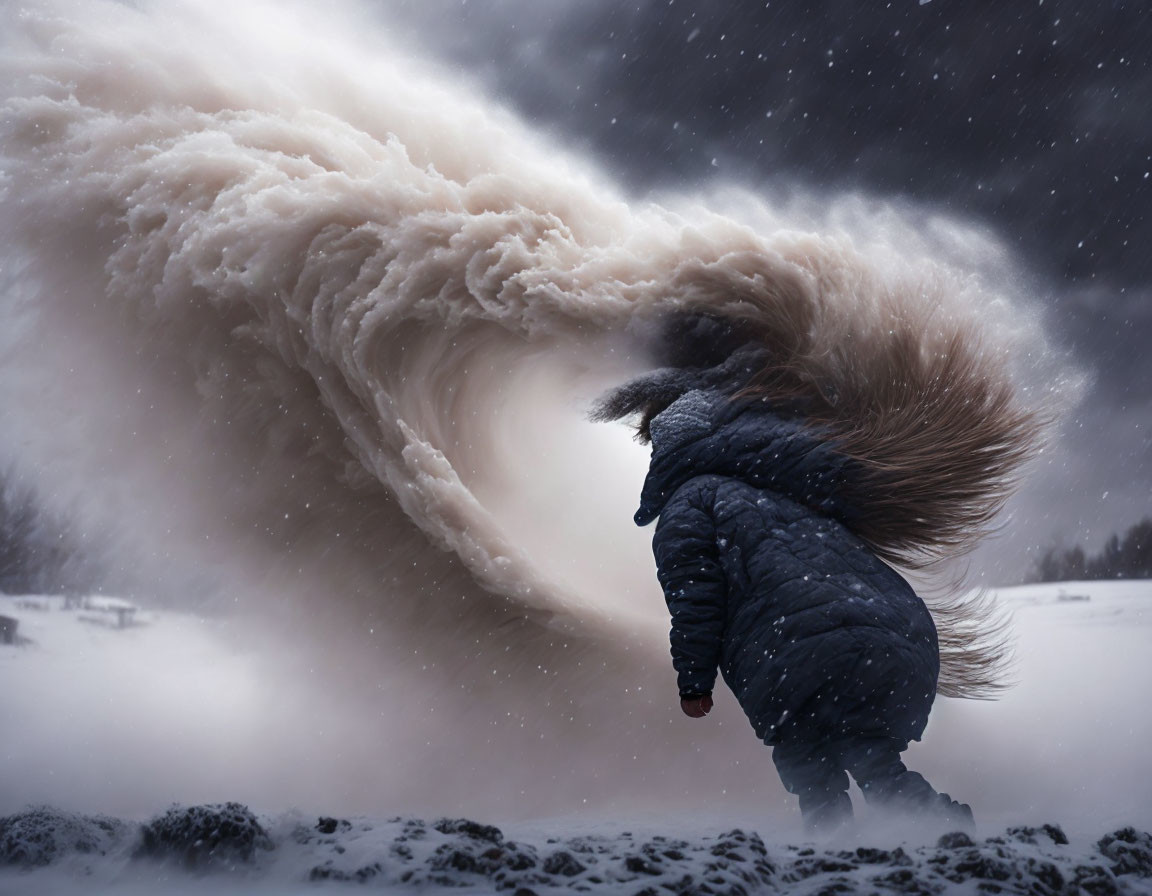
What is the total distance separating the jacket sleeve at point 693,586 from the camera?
343cm

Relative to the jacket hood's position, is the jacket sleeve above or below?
below

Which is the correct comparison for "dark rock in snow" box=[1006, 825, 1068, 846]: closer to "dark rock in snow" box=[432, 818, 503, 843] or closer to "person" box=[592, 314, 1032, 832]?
"person" box=[592, 314, 1032, 832]

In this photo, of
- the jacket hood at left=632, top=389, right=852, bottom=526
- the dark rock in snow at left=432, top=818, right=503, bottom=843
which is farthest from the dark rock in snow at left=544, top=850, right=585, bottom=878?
the jacket hood at left=632, top=389, right=852, bottom=526

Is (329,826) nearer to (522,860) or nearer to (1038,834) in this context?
(522,860)

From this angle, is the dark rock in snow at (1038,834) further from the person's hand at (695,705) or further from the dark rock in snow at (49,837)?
the dark rock in snow at (49,837)

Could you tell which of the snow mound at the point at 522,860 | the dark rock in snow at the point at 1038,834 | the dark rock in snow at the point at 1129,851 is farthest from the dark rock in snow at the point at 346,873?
the dark rock in snow at the point at 1129,851

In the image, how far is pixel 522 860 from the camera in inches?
96.0

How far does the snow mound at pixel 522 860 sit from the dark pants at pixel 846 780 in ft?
1.05

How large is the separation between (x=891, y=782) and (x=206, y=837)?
2.39 metres

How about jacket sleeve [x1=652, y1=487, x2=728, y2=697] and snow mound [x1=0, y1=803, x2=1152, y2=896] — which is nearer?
snow mound [x1=0, y1=803, x2=1152, y2=896]

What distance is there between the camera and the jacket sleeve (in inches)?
135

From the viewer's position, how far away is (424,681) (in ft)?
16.6

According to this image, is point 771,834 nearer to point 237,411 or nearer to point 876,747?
point 876,747

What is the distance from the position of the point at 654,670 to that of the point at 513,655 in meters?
0.82
